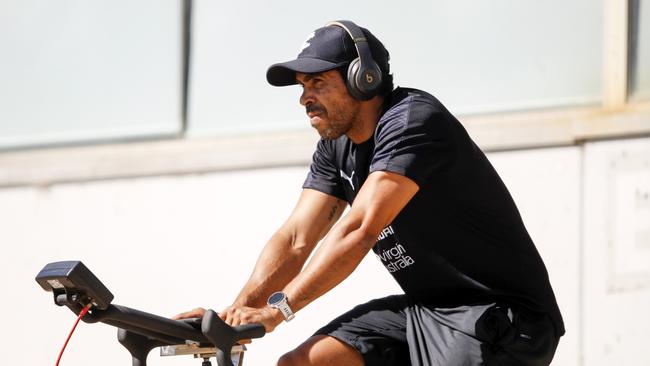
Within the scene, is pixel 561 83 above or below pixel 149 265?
above

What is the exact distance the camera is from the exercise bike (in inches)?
133

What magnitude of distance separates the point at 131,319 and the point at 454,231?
1.09 meters

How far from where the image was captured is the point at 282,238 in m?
4.41

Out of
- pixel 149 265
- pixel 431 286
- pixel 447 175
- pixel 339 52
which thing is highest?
pixel 339 52

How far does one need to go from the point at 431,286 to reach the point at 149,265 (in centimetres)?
318

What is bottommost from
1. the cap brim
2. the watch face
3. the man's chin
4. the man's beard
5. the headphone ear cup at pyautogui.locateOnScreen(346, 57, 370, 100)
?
the watch face

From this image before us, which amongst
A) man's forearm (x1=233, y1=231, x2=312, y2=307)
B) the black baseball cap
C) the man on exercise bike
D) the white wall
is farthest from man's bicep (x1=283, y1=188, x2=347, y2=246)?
the white wall

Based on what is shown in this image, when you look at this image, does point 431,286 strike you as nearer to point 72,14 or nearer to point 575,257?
point 575,257

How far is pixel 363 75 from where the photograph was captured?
13.2 ft

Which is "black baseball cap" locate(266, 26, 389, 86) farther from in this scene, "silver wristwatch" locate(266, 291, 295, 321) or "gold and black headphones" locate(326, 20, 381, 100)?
"silver wristwatch" locate(266, 291, 295, 321)

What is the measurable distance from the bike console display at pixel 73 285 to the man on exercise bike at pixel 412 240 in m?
0.44

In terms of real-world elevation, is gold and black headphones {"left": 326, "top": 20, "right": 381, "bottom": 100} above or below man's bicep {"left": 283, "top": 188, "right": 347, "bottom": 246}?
above

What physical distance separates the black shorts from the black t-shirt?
6cm

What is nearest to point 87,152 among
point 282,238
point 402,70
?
point 402,70
